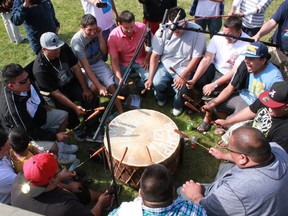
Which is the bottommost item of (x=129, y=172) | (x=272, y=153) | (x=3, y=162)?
(x=129, y=172)

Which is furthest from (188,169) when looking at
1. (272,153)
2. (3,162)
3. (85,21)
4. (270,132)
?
(85,21)

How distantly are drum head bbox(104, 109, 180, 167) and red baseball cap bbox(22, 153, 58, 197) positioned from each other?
116 centimetres

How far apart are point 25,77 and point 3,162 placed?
117 centimetres

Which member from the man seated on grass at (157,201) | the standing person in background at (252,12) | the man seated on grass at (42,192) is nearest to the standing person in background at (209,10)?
the standing person in background at (252,12)

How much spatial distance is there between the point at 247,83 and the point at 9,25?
5620 millimetres

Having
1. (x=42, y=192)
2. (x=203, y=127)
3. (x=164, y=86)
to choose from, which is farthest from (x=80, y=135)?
(x=42, y=192)

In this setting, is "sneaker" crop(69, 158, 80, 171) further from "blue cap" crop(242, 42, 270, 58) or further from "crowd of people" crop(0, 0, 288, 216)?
"blue cap" crop(242, 42, 270, 58)

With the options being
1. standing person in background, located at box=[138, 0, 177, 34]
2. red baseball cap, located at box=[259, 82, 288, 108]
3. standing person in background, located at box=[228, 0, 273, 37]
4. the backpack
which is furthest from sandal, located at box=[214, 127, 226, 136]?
the backpack

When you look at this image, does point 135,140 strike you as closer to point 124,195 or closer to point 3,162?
point 124,195

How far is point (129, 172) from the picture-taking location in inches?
159

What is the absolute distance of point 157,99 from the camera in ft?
19.2

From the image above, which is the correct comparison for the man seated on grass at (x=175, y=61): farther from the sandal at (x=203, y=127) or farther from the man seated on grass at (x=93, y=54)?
the man seated on grass at (x=93, y=54)

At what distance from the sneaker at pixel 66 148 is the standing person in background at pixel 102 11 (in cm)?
200

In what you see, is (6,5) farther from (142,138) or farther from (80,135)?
(142,138)
